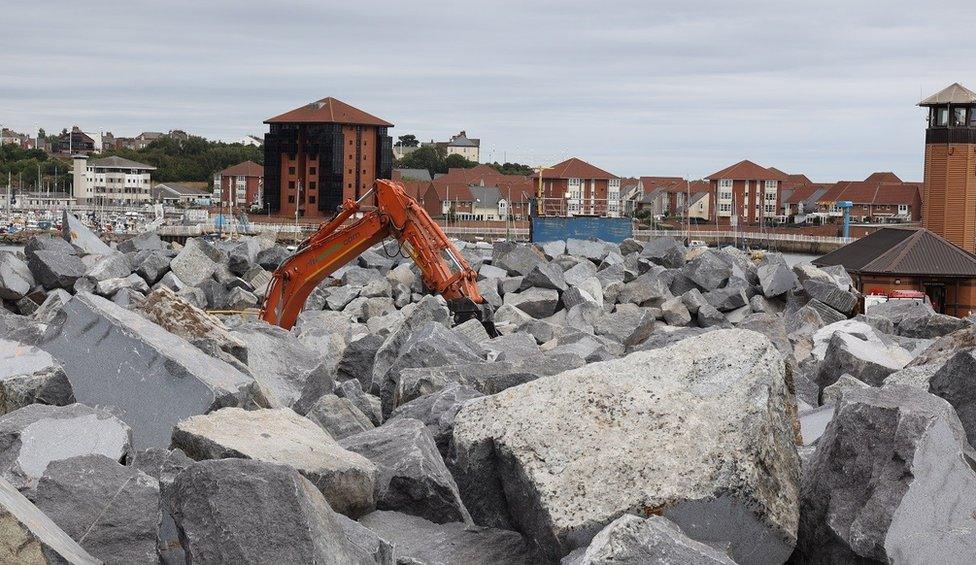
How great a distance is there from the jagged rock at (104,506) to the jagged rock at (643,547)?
124cm

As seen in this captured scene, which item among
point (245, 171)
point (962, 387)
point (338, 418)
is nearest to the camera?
point (962, 387)

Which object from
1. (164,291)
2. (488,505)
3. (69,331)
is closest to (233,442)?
(488,505)

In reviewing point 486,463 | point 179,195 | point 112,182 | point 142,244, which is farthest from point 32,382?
point 112,182

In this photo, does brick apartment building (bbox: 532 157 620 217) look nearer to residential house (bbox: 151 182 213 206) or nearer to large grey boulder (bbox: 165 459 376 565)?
residential house (bbox: 151 182 213 206)

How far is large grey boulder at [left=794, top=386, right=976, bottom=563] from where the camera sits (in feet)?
12.6

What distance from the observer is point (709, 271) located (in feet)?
67.1

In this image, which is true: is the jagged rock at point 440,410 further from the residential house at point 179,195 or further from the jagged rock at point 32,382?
the residential house at point 179,195

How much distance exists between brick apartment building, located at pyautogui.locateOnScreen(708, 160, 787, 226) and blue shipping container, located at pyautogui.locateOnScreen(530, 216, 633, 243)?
3537 cm

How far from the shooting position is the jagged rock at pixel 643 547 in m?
3.38

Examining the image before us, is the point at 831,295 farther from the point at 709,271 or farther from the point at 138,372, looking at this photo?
the point at 138,372

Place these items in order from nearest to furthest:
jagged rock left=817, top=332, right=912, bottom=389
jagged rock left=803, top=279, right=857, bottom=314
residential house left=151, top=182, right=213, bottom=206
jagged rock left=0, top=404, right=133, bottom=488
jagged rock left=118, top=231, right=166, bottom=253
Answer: jagged rock left=0, top=404, right=133, bottom=488
jagged rock left=817, top=332, right=912, bottom=389
jagged rock left=803, top=279, right=857, bottom=314
jagged rock left=118, top=231, right=166, bottom=253
residential house left=151, top=182, right=213, bottom=206

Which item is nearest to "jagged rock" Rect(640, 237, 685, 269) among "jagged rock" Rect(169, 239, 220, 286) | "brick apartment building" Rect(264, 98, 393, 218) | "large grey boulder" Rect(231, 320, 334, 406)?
"jagged rock" Rect(169, 239, 220, 286)

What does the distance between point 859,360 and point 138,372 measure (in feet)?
13.7

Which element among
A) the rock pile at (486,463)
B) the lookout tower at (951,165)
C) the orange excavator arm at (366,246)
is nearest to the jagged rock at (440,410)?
the rock pile at (486,463)
